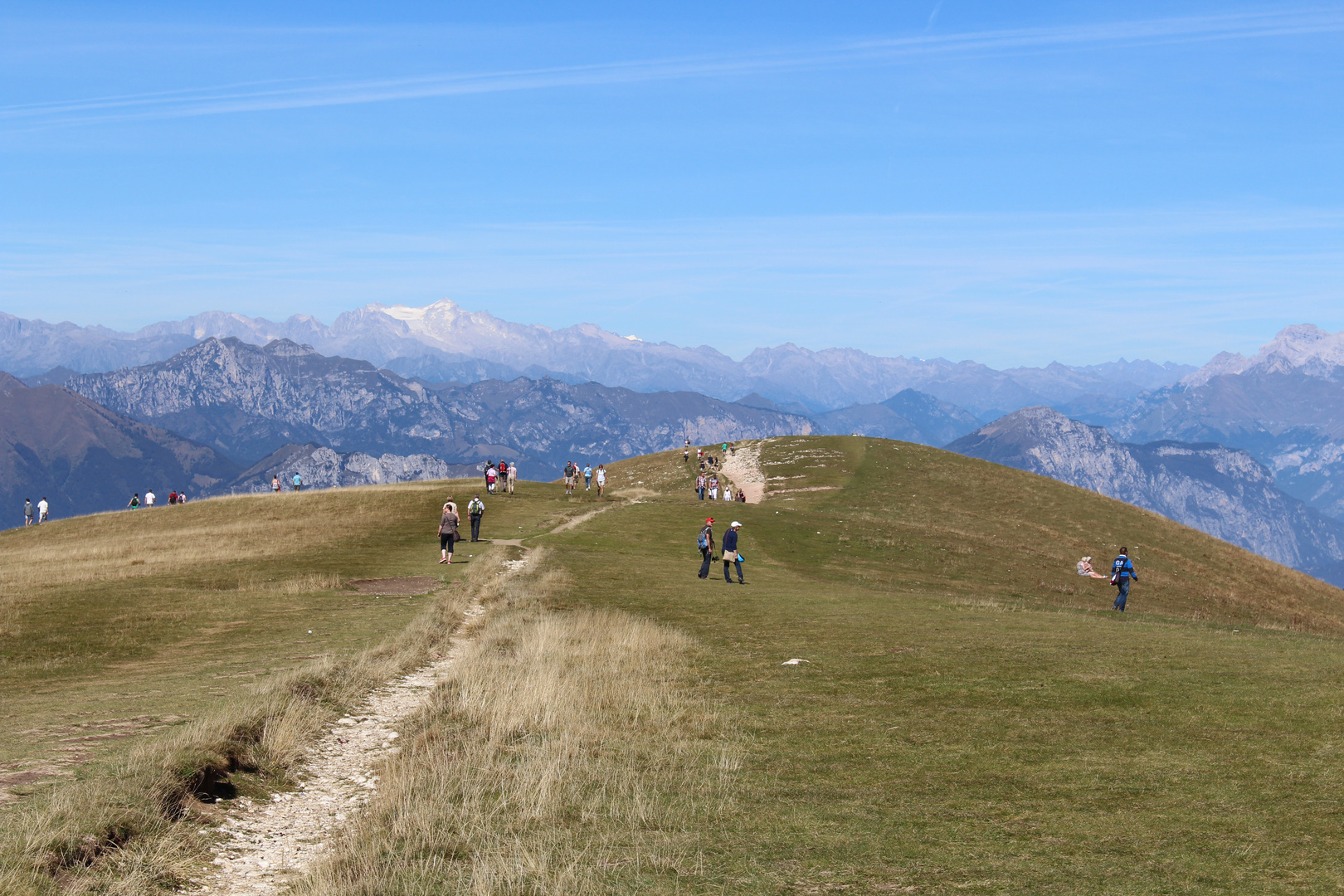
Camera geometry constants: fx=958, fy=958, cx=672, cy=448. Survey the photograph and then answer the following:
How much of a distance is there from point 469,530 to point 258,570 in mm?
16580

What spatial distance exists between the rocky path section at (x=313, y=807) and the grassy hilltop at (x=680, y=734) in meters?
0.50

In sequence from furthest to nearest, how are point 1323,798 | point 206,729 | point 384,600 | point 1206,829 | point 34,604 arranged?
1. point 384,600
2. point 34,604
3. point 206,729
4. point 1323,798
5. point 1206,829

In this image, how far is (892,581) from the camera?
1836 inches

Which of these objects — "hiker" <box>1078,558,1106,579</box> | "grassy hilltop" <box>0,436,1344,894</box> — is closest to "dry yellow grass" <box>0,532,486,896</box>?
"grassy hilltop" <box>0,436,1344,894</box>

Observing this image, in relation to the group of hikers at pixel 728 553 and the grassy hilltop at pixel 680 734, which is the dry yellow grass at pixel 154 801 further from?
the group of hikers at pixel 728 553

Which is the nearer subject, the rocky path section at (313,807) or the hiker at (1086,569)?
the rocky path section at (313,807)

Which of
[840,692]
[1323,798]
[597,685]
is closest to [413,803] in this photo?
[597,685]

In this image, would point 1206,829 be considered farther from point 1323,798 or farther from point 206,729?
point 206,729

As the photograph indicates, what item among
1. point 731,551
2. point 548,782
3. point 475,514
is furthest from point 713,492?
point 548,782

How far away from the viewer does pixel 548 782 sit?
45.5 feet

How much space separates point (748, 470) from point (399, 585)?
2453 inches

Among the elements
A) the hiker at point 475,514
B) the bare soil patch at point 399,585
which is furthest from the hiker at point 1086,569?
the bare soil patch at point 399,585

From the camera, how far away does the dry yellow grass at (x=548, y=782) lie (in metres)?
11.0

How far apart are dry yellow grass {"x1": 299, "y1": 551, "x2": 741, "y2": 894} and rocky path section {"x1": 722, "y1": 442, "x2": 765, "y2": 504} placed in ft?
196
